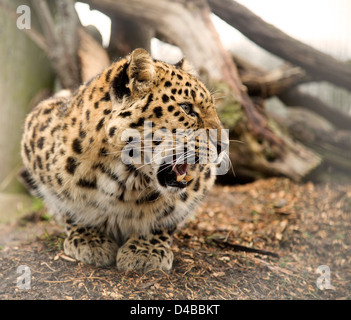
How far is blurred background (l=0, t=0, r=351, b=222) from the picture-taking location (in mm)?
3215

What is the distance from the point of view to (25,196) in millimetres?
4414

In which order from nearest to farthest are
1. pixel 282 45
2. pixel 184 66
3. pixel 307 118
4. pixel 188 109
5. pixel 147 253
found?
pixel 188 109
pixel 147 253
pixel 184 66
pixel 282 45
pixel 307 118

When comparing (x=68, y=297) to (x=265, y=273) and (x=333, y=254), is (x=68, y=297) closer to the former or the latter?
(x=265, y=273)

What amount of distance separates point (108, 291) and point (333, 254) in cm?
169

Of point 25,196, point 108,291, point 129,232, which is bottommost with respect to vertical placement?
point 25,196

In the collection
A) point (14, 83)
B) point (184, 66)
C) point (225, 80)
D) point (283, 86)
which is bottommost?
point (283, 86)

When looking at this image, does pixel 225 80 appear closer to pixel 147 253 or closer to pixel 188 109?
pixel 188 109

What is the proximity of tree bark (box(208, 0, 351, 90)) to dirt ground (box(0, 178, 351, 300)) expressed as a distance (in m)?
1.06

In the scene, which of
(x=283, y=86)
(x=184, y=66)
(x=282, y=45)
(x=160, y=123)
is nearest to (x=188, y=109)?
(x=160, y=123)

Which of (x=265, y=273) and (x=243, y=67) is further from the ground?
(x=243, y=67)

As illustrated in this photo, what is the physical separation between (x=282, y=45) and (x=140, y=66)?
1921 mm

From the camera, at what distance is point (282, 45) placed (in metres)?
3.61

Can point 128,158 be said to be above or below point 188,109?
below
